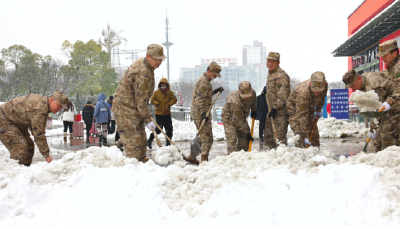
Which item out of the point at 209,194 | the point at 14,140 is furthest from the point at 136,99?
the point at 209,194

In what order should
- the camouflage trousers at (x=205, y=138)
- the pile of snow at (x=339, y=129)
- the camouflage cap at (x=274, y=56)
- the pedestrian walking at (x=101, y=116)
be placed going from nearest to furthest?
the camouflage cap at (x=274, y=56), the camouflage trousers at (x=205, y=138), the pedestrian walking at (x=101, y=116), the pile of snow at (x=339, y=129)

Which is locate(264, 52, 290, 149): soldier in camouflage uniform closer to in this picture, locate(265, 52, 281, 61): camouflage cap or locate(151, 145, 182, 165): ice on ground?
locate(265, 52, 281, 61): camouflage cap

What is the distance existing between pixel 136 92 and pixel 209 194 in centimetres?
215

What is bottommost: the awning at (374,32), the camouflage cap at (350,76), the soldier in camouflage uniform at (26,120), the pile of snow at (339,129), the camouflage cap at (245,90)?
the pile of snow at (339,129)

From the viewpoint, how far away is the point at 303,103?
5094 mm

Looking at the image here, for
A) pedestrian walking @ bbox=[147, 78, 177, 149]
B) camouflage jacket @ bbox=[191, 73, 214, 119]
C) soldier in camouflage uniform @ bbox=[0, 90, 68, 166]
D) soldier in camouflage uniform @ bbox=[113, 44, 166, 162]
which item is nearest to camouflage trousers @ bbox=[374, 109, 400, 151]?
camouflage jacket @ bbox=[191, 73, 214, 119]

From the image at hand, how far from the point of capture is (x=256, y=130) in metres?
11.2

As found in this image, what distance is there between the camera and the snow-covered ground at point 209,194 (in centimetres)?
267

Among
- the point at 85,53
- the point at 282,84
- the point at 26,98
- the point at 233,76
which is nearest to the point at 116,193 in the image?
the point at 26,98

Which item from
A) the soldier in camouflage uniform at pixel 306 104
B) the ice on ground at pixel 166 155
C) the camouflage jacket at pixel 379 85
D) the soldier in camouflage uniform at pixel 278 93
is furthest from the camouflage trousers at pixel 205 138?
the camouflage jacket at pixel 379 85

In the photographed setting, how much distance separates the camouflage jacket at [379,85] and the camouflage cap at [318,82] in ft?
2.35

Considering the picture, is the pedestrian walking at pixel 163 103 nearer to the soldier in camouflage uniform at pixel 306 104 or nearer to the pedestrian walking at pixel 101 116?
the pedestrian walking at pixel 101 116

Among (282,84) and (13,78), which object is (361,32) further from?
(13,78)

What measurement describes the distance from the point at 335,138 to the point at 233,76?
99654 millimetres
